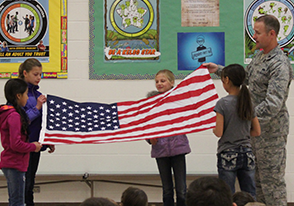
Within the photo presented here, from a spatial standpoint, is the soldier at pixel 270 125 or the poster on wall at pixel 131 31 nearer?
the soldier at pixel 270 125

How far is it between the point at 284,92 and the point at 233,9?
186cm

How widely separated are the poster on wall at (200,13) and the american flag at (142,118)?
56.8 inches

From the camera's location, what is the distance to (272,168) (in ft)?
9.39

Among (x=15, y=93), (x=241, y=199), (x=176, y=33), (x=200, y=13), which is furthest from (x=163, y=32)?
(x=241, y=199)

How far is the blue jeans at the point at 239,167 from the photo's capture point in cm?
256

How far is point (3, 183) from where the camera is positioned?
4.36m

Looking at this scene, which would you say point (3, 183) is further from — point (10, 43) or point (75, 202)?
point (10, 43)

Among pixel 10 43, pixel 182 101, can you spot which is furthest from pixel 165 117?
pixel 10 43

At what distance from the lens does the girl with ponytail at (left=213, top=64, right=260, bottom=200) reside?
2.56 meters

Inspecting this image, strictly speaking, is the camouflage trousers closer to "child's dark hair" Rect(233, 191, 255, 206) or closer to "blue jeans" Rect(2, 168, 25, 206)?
"child's dark hair" Rect(233, 191, 255, 206)

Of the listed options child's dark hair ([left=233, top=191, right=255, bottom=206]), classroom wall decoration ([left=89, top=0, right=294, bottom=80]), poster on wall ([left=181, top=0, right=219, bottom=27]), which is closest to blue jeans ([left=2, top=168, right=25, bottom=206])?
child's dark hair ([left=233, top=191, right=255, bottom=206])

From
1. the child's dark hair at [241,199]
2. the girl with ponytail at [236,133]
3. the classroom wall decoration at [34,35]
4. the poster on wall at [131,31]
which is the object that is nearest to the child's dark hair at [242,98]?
the girl with ponytail at [236,133]

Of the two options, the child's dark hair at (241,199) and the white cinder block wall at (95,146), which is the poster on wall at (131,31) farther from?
the child's dark hair at (241,199)

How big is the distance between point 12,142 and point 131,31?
2.16 meters
